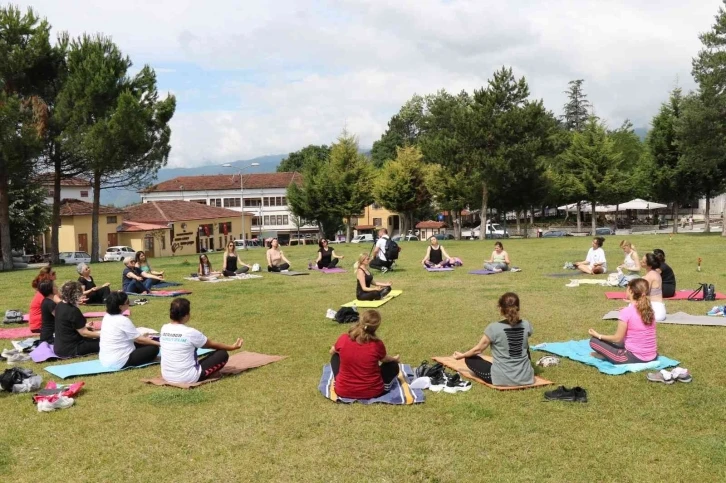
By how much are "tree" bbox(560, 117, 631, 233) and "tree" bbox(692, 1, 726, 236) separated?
11038 millimetres

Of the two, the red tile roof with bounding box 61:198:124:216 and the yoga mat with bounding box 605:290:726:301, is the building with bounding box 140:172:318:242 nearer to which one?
the red tile roof with bounding box 61:198:124:216

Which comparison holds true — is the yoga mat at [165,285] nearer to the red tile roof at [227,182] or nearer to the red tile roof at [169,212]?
the red tile roof at [169,212]

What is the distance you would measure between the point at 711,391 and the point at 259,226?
7761cm

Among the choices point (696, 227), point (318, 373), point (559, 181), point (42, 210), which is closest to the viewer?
point (318, 373)

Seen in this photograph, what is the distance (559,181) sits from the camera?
52.6m

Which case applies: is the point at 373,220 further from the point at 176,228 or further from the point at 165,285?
the point at 165,285

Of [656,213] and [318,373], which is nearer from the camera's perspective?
[318,373]

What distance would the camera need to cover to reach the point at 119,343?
889cm

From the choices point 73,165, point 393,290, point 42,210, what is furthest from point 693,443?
point 42,210

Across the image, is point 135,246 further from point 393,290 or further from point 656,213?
point 656,213

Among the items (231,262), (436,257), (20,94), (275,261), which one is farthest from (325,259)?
(20,94)

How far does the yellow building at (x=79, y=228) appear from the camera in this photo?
49453mm

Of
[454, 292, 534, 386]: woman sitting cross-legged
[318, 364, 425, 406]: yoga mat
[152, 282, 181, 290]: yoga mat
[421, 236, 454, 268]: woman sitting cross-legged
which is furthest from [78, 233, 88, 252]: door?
[454, 292, 534, 386]: woman sitting cross-legged

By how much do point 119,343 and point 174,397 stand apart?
191 centimetres
